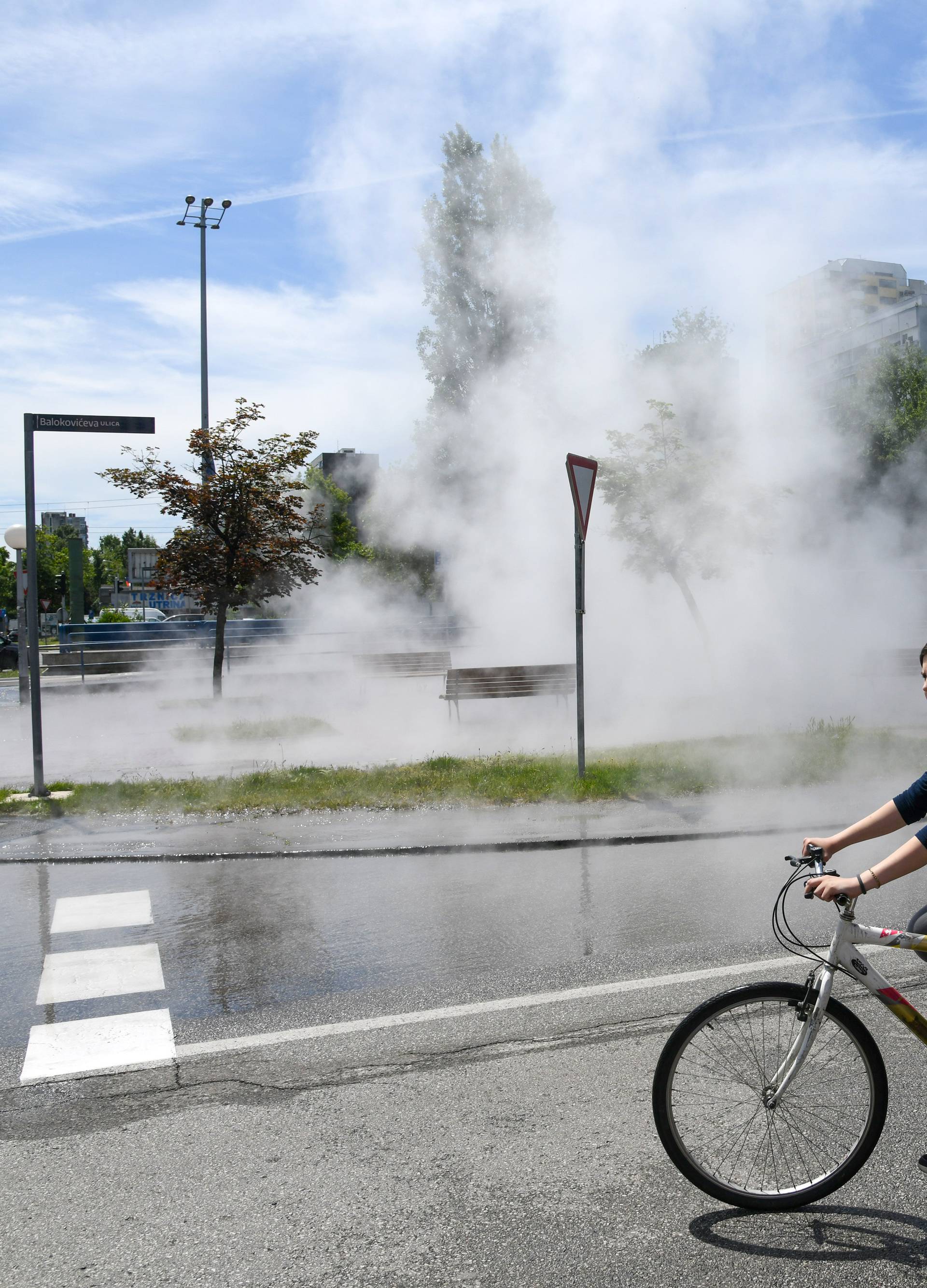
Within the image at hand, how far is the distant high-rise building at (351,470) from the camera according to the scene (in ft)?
215

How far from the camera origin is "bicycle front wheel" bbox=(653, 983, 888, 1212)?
2.56m

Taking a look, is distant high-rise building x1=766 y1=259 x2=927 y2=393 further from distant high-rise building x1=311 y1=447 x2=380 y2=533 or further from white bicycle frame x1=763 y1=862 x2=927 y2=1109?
distant high-rise building x1=311 y1=447 x2=380 y2=533

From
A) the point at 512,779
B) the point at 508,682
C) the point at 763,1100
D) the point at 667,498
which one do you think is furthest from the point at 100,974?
the point at 667,498

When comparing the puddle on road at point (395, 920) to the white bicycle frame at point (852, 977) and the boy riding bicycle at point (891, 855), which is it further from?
the boy riding bicycle at point (891, 855)

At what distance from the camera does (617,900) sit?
5348mm

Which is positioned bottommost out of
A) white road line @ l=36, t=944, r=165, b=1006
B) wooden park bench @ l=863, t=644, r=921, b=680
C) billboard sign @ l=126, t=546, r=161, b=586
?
white road line @ l=36, t=944, r=165, b=1006

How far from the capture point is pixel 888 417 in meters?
28.1

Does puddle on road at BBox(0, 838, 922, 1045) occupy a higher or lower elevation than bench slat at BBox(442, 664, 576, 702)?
lower

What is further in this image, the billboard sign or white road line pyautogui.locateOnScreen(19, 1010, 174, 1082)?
the billboard sign

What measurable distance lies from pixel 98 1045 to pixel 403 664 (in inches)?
474

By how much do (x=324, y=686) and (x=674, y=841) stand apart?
1120 centimetres

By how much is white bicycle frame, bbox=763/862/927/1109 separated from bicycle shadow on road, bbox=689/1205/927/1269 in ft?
0.90

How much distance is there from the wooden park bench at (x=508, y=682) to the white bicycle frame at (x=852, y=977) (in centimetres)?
948

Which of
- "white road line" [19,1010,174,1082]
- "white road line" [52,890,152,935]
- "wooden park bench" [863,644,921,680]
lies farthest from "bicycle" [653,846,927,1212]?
"wooden park bench" [863,644,921,680]
